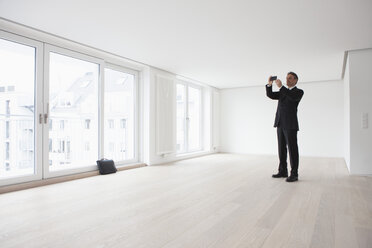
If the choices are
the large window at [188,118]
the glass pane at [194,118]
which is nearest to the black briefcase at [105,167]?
the large window at [188,118]

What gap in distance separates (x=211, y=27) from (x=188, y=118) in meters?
3.89

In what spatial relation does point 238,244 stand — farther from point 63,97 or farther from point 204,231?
point 63,97

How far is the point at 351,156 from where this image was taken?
14.2ft

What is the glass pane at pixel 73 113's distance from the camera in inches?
159

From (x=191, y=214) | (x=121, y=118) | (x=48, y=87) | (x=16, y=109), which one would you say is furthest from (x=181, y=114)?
(x=191, y=214)

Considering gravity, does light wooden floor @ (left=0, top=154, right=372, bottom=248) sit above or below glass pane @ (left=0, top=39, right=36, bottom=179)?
below

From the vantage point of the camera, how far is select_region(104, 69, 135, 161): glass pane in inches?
202

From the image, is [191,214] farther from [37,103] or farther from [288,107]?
[37,103]

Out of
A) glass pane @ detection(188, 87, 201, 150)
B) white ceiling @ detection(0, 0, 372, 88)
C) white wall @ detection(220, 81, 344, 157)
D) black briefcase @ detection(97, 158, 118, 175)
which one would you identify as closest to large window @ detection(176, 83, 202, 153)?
glass pane @ detection(188, 87, 201, 150)

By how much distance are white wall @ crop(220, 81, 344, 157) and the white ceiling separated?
195 cm

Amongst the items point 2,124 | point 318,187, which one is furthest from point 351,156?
point 2,124

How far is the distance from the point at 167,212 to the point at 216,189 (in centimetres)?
104

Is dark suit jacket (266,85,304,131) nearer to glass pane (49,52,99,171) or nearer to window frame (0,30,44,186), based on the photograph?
glass pane (49,52,99,171)

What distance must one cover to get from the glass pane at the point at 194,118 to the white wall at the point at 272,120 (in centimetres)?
104
